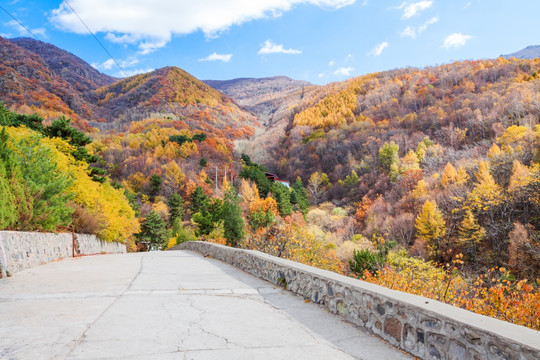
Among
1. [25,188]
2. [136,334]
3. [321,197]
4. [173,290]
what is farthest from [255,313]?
[321,197]

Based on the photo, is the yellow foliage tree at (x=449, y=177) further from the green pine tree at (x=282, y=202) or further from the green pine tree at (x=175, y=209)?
the green pine tree at (x=175, y=209)

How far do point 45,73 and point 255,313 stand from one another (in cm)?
13510

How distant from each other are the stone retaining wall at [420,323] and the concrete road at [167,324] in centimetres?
18

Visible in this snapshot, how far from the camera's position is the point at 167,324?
3.96 meters

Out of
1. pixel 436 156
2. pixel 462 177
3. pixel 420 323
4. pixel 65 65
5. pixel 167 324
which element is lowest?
pixel 462 177

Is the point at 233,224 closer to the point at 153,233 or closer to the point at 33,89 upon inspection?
the point at 153,233

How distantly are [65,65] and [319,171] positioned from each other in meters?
126

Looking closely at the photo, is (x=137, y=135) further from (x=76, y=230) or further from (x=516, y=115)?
(x=516, y=115)

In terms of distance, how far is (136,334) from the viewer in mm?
3539

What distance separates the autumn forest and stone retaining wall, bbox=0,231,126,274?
0.48m

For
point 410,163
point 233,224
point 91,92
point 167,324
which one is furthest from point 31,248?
point 91,92

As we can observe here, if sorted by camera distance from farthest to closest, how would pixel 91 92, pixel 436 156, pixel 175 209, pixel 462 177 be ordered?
pixel 91 92, pixel 436 156, pixel 175 209, pixel 462 177

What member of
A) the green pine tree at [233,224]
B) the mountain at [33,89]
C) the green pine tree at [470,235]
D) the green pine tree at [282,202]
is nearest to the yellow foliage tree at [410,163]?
the green pine tree at [282,202]

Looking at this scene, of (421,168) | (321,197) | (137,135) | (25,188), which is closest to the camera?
(25,188)
